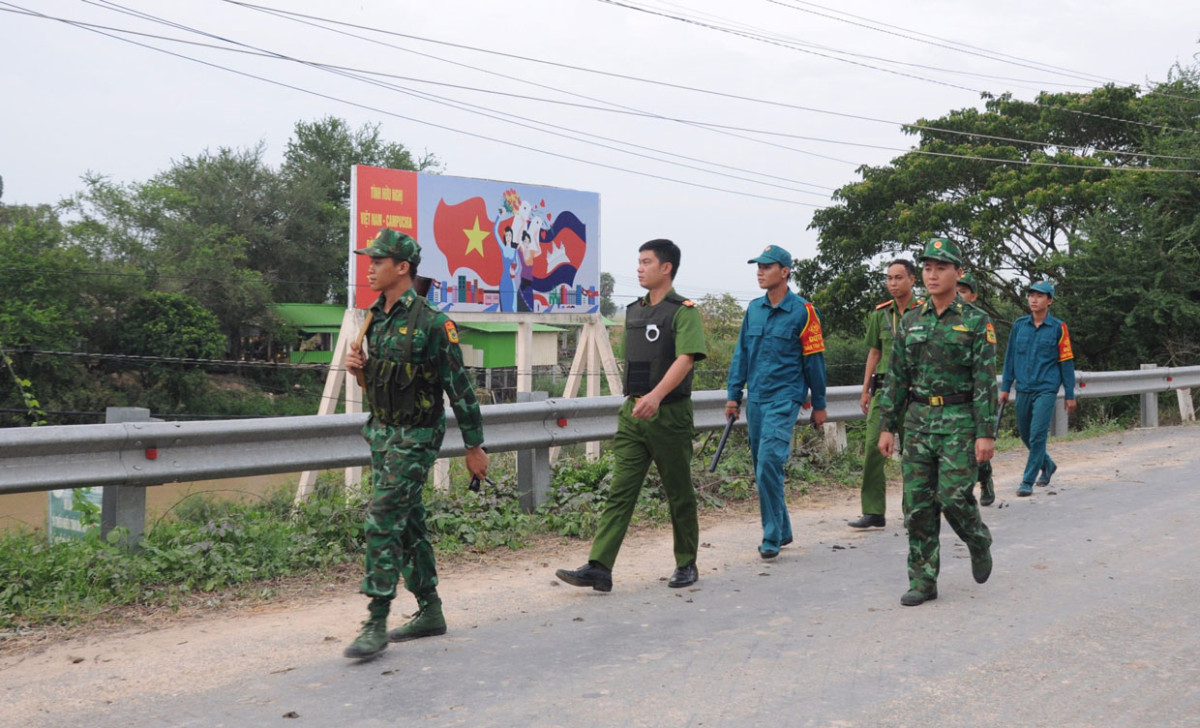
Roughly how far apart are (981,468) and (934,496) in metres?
2.72

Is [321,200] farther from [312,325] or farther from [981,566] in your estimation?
[981,566]

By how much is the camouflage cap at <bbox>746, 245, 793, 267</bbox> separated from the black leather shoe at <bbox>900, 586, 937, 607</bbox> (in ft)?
7.68

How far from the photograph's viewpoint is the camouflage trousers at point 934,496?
5.78 meters

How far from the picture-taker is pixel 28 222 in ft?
135

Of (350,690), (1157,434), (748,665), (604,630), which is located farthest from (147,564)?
(1157,434)

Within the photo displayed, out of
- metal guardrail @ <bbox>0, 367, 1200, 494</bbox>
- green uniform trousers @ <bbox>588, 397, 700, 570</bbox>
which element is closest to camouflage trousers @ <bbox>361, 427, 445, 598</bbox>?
green uniform trousers @ <bbox>588, 397, 700, 570</bbox>

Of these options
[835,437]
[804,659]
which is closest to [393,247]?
[804,659]

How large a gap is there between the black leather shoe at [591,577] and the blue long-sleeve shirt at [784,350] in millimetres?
1870

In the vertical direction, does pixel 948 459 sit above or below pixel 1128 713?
above

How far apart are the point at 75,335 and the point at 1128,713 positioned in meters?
41.1

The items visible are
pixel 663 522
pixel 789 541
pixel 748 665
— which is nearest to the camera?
pixel 748 665

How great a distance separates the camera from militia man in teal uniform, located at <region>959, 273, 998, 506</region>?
24.2 ft

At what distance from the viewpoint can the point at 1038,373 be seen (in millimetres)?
9898

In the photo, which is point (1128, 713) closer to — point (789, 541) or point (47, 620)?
point (789, 541)
